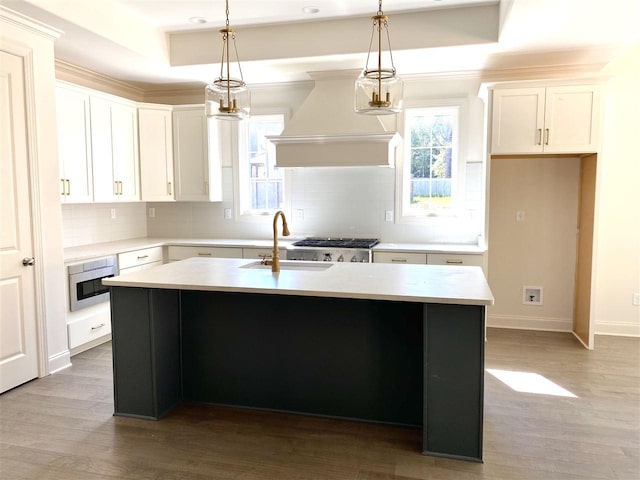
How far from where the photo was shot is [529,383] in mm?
3375

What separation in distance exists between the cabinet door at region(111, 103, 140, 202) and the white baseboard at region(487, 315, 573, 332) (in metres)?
3.94

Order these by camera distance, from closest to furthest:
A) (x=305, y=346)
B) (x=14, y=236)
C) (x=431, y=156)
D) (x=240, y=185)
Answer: (x=305, y=346) < (x=14, y=236) < (x=431, y=156) < (x=240, y=185)

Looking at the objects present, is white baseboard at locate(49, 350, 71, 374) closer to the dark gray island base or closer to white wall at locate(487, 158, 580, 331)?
the dark gray island base

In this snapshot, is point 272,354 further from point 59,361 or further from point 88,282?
point 88,282

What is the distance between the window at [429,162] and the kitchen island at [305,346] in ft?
6.69

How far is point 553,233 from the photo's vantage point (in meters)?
4.63

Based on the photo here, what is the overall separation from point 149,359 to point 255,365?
64 cm

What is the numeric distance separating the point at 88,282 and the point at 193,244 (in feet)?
3.87

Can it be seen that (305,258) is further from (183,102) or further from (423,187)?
(183,102)

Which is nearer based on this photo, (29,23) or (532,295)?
(29,23)

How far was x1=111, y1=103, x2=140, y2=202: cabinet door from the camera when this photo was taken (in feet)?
15.4

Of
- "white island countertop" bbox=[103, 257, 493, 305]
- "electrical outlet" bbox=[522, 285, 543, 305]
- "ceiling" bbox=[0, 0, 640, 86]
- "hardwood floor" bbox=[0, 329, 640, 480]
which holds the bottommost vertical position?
"hardwood floor" bbox=[0, 329, 640, 480]

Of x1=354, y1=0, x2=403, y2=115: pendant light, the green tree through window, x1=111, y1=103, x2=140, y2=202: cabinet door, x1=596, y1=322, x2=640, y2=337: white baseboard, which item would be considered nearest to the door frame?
x1=111, y1=103, x2=140, y2=202: cabinet door

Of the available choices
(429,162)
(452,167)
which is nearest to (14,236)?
(429,162)
